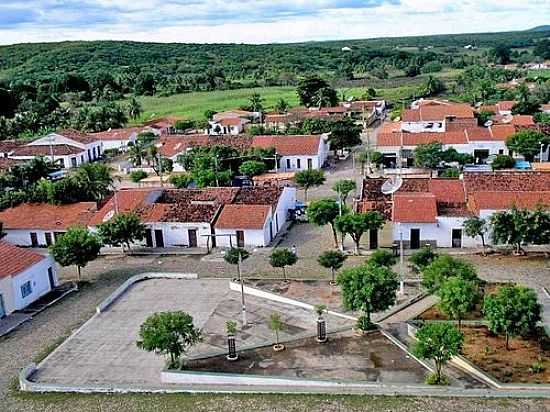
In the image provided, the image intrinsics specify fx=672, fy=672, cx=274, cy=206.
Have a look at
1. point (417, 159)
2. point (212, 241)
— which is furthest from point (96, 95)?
point (212, 241)

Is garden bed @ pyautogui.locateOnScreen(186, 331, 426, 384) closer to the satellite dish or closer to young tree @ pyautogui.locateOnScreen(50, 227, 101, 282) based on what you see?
young tree @ pyautogui.locateOnScreen(50, 227, 101, 282)

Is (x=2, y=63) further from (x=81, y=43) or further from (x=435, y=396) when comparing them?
(x=435, y=396)

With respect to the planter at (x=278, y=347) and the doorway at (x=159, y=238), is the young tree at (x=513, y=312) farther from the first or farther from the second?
the doorway at (x=159, y=238)

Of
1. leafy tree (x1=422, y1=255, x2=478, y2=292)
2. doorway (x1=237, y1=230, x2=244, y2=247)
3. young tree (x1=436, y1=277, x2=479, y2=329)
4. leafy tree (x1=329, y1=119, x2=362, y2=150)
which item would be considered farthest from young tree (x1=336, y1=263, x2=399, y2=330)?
leafy tree (x1=329, y1=119, x2=362, y2=150)

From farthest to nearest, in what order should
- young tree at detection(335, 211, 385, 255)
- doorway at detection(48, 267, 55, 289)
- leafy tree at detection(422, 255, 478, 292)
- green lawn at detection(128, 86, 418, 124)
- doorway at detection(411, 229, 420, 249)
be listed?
green lawn at detection(128, 86, 418, 124)
doorway at detection(411, 229, 420, 249)
young tree at detection(335, 211, 385, 255)
doorway at detection(48, 267, 55, 289)
leafy tree at detection(422, 255, 478, 292)

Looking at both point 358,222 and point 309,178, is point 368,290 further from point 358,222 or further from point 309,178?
point 309,178

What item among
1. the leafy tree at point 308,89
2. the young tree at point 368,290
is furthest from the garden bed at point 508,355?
the leafy tree at point 308,89
